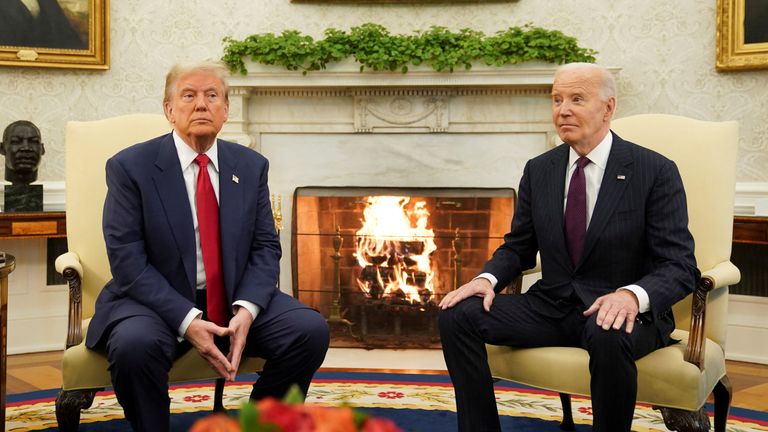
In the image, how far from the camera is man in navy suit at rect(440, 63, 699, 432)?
8.31 ft

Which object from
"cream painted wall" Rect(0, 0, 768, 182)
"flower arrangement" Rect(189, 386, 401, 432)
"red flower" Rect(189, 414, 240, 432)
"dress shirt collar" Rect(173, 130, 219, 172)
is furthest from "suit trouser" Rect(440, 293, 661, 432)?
"cream painted wall" Rect(0, 0, 768, 182)

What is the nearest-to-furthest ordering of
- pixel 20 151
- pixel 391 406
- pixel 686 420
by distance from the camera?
1. pixel 686 420
2. pixel 391 406
3. pixel 20 151

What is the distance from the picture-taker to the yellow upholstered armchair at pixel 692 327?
243cm

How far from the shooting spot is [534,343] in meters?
2.65

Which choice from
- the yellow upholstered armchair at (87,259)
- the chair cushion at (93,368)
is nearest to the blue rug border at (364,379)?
the yellow upholstered armchair at (87,259)

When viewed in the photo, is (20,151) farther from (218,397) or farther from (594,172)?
(594,172)

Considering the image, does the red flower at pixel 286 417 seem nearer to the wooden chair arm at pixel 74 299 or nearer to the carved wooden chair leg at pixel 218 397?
the wooden chair arm at pixel 74 299

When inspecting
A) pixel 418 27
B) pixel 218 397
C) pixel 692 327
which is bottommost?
pixel 218 397

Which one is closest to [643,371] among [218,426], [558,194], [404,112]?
[558,194]

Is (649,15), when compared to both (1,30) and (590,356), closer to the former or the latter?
(590,356)

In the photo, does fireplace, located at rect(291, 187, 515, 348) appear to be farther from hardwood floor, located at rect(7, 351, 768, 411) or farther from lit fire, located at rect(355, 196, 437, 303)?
hardwood floor, located at rect(7, 351, 768, 411)

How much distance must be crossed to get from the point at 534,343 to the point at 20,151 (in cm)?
331

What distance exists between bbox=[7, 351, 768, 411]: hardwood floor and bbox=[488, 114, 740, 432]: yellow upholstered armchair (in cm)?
121

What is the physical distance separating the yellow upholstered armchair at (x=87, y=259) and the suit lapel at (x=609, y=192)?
120cm
